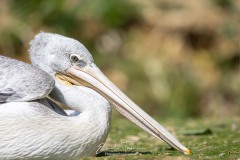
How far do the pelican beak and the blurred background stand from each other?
22.3 feet

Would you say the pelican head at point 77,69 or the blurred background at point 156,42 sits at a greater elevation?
the blurred background at point 156,42

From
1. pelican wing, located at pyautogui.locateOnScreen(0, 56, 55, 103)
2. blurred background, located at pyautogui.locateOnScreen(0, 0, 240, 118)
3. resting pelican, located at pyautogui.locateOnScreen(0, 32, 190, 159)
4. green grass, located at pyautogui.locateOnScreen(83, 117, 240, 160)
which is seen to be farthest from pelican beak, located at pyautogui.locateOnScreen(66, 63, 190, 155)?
blurred background, located at pyautogui.locateOnScreen(0, 0, 240, 118)

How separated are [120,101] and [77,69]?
0.50 metres

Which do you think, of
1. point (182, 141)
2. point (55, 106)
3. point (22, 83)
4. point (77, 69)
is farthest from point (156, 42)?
point (22, 83)

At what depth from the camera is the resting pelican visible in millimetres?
5457

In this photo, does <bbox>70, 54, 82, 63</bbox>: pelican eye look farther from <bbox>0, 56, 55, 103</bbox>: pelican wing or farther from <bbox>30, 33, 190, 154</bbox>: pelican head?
<bbox>0, 56, 55, 103</bbox>: pelican wing

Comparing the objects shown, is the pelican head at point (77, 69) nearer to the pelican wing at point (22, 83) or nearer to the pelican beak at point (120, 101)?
the pelican beak at point (120, 101)

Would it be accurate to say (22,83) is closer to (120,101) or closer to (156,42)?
(120,101)

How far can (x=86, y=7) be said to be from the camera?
591 inches

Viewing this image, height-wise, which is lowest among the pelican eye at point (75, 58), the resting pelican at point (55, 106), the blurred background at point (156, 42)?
the resting pelican at point (55, 106)

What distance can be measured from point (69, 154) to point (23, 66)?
2.73ft

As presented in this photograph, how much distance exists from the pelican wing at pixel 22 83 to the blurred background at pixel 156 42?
289 inches

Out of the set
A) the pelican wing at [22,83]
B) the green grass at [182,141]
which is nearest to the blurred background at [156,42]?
the green grass at [182,141]

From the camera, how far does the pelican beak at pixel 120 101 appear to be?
5953 millimetres
